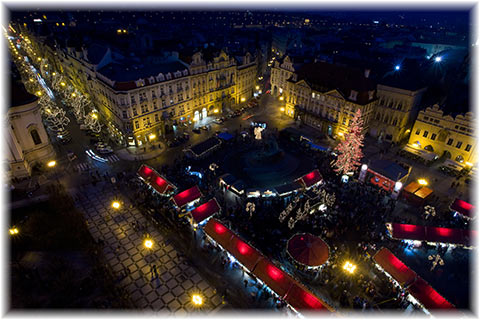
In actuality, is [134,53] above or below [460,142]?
above

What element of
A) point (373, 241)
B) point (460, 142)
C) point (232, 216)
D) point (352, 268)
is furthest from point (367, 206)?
point (460, 142)

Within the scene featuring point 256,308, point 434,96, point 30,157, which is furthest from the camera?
point 434,96

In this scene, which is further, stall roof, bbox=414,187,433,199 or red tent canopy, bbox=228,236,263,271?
stall roof, bbox=414,187,433,199

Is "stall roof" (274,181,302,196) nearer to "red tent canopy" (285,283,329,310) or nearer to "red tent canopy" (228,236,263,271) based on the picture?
"red tent canopy" (228,236,263,271)

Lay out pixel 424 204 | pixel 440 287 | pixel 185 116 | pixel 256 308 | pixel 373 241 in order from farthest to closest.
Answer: pixel 185 116, pixel 424 204, pixel 373 241, pixel 440 287, pixel 256 308

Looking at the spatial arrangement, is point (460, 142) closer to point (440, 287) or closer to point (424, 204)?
point (424, 204)

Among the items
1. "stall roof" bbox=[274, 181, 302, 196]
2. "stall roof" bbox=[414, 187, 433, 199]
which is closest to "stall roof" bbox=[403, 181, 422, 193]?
"stall roof" bbox=[414, 187, 433, 199]
